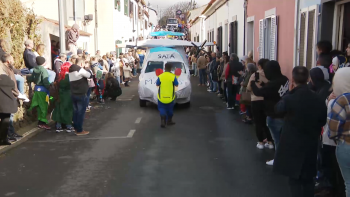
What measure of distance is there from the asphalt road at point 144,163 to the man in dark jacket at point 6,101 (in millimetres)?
535

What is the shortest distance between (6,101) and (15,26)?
10.5 feet

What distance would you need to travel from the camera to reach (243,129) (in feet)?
30.8

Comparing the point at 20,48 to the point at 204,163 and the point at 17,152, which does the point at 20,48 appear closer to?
the point at 17,152

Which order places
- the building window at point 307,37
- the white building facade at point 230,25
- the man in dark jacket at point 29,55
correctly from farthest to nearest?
the white building facade at point 230,25 < the man in dark jacket at point 29,55 < the building window at point 307,37

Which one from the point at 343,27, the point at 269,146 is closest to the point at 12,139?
the point at 269,146

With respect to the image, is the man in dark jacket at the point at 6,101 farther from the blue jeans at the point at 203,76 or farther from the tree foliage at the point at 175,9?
the tree foliage at the point at 175,9

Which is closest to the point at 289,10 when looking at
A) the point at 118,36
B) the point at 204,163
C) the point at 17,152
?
the point at 204,163

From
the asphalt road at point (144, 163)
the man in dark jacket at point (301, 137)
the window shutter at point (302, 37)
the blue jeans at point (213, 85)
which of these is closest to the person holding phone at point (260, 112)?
the asphalt road at point (144, 163)

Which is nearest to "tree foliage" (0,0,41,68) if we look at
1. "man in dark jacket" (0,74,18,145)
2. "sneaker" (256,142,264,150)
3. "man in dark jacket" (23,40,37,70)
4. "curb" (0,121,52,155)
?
"man in dark jacket" (23,40,37,70)

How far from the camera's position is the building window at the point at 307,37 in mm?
8727

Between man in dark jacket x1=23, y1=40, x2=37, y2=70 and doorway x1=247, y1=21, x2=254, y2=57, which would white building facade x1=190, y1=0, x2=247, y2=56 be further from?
man in dark jacket x1=23, y1=40, x2=37, y2=70

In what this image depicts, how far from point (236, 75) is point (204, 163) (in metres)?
5.64

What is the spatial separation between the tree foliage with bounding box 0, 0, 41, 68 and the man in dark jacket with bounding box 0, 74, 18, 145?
212 centimetres

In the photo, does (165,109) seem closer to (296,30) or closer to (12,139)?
(12,139)
